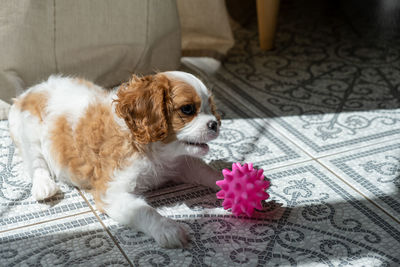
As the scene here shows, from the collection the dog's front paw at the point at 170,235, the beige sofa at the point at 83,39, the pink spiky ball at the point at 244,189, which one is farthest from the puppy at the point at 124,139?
the beige sofa at the point at 83,39

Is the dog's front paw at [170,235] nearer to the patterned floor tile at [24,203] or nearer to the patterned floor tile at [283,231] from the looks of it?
the patterned floor tile at [283,231]

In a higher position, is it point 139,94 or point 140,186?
point 139,94

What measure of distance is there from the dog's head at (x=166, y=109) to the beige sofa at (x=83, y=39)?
2.42ft

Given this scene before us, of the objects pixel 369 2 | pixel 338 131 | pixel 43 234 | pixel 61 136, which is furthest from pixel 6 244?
pixel 369 2

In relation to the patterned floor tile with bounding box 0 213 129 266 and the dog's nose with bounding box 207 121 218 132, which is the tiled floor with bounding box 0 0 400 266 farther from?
the dog's nose with bounding box 207 121 218 132

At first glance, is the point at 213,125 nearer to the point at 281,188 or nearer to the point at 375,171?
the point at 281,188

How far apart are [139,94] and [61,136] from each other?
37cm

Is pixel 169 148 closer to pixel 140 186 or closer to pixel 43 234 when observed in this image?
pixel 140 186

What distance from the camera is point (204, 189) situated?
5.67ft

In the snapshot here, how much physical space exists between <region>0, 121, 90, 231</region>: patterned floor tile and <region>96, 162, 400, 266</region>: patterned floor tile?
151 mm

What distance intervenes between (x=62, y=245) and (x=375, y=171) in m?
1.09

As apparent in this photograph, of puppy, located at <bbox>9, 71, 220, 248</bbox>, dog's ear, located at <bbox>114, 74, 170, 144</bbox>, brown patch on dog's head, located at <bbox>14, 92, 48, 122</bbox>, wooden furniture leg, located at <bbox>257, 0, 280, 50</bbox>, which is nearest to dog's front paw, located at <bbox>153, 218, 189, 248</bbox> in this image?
puppy, located at <bbox>9, 71, 220, 248</bbox>

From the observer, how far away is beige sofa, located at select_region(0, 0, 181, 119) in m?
2.05

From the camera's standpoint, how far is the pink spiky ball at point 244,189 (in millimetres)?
1513
